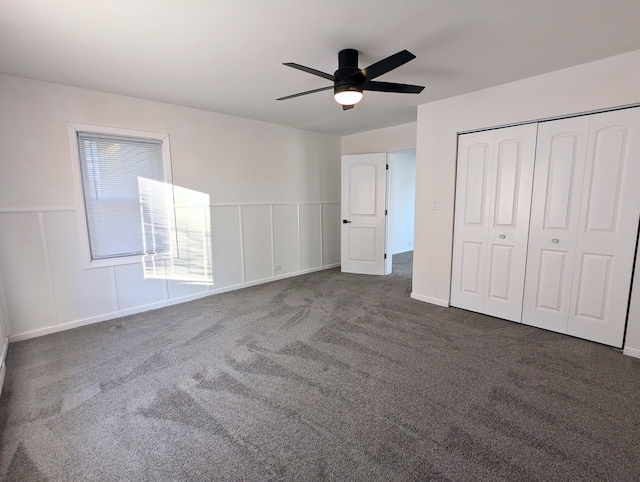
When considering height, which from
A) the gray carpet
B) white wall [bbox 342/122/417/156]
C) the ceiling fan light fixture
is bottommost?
the gray carpet

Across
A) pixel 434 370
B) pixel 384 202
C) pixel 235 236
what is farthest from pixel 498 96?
pixel 235 236

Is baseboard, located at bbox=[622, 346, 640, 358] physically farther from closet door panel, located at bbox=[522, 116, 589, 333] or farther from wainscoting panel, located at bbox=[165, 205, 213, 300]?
wainscoting panel, located at bbox=[165, 205, 213, 300]

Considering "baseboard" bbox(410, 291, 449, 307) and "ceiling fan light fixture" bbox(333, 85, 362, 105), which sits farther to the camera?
"baseboard" bbox(410, 291, 449, 307)

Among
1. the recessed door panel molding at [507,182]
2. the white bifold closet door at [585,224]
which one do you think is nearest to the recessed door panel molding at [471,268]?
the recessed door panel molding at [507,182]

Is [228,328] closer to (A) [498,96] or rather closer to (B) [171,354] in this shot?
(B) [171,354]

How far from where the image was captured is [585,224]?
267cm

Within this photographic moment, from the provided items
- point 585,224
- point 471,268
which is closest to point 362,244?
point 471,268

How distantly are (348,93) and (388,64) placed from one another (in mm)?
370

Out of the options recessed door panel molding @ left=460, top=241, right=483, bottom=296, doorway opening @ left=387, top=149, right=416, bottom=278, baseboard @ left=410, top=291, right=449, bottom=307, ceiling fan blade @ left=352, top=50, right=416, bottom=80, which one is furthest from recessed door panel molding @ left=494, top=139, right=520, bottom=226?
doorway opening @ left=387, top=149, right=416, bottom=278

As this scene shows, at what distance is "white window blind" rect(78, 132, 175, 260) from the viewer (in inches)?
126

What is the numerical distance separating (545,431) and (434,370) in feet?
2.44

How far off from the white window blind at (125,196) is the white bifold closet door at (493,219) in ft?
12.0

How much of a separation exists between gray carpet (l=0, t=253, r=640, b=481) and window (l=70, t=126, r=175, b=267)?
35.5 inches

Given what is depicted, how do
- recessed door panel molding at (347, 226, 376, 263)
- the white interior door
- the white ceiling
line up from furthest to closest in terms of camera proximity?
1. recessed door panel molding at (347, 226, 376, 263)
2. the white interior door
3. the white ceiling
